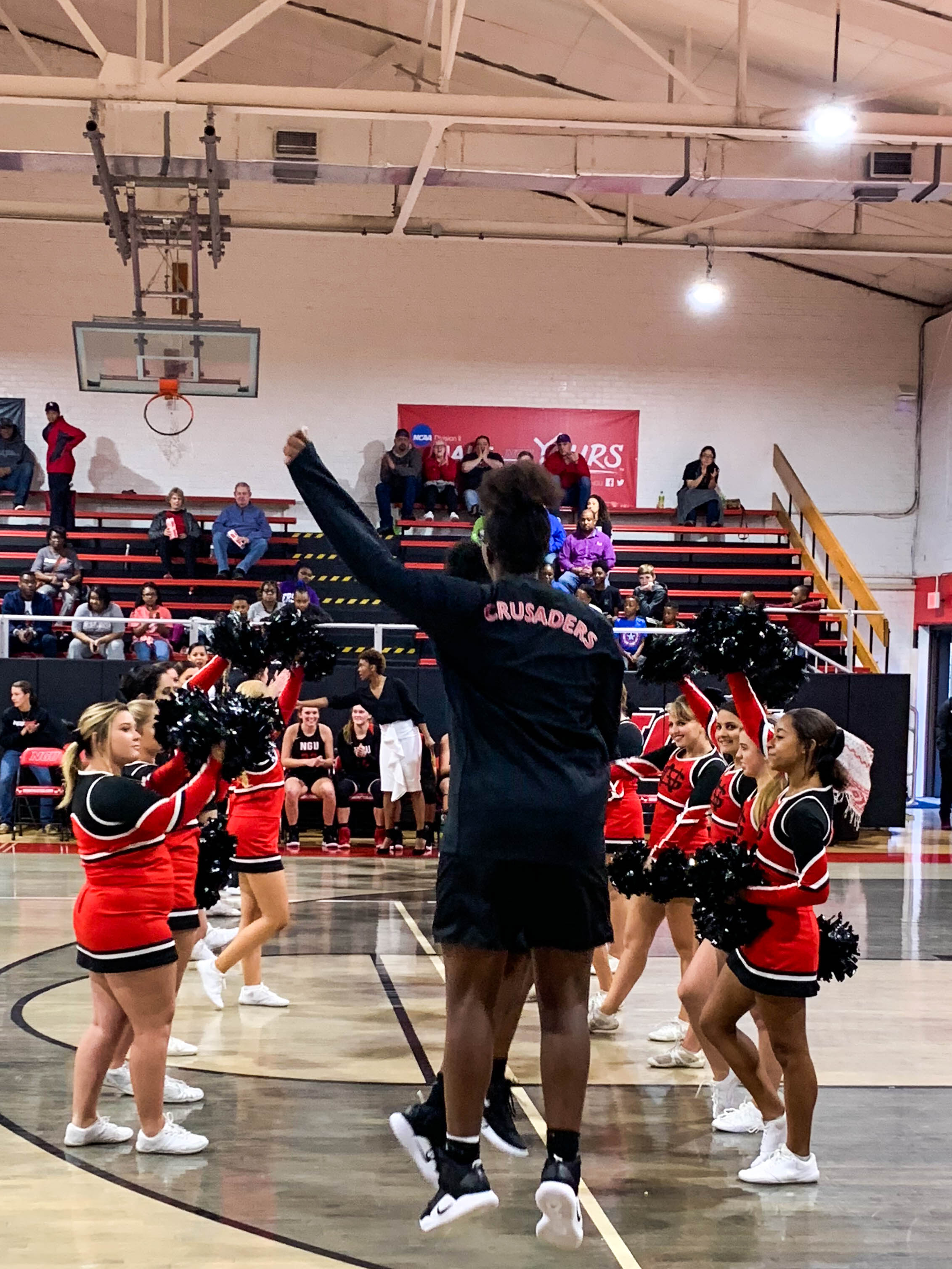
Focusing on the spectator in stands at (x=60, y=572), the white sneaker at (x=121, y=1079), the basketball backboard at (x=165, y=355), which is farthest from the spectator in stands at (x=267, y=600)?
the white sneaker at (x=121, y=1079)

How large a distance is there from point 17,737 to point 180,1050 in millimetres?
8516

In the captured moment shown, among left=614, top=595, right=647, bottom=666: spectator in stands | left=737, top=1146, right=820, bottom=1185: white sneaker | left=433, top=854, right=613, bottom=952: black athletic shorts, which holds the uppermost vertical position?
left=614, top=595, right=647, bottom=666: spectator in stands

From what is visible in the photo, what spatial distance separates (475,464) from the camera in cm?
1955

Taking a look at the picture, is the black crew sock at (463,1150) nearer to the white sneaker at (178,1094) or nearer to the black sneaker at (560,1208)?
the black sneaker at (560,1208)

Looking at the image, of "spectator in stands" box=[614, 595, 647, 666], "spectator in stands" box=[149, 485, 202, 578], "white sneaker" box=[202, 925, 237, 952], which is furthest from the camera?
"spectator in stands" box=[149, 485, 202, 578]

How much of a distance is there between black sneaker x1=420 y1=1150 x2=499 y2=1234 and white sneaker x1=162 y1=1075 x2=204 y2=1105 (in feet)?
7.60

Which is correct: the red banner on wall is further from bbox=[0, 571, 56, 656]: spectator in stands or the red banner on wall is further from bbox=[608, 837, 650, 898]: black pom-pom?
bbox=[608, 837, 650, 898]: black pom-pom

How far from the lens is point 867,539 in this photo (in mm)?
21250

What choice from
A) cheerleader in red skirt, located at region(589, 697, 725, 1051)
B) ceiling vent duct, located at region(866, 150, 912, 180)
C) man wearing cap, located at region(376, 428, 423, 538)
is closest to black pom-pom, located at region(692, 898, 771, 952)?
cheerleader in red skirt, located at region(589, 697, 725, 1051)

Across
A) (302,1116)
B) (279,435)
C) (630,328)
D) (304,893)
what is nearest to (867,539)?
(630,328)

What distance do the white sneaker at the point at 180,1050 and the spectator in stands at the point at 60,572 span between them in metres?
10.6

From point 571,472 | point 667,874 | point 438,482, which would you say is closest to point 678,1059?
point 667,874

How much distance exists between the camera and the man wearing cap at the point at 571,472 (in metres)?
18.8

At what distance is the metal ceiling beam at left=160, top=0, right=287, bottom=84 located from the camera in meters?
11.1
